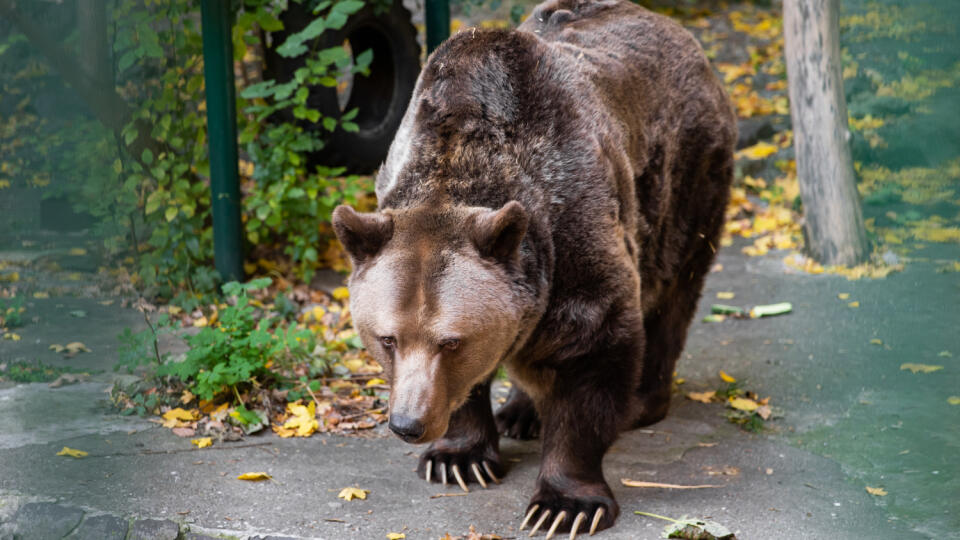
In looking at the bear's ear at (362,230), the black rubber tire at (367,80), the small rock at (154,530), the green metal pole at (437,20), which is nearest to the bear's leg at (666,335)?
the bear's ear at (362,230)

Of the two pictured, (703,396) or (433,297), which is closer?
(433,297)

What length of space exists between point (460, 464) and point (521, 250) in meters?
1.15

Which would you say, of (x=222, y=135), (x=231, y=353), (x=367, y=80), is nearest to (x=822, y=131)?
(x=367, y=80)

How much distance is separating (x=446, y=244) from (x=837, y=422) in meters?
2.53

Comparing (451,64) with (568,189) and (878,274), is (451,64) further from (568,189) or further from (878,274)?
(878,274)

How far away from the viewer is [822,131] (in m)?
6.97

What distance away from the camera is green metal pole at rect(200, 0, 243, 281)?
571cm

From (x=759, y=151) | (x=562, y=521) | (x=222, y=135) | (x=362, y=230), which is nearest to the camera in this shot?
(x=362, y=230)

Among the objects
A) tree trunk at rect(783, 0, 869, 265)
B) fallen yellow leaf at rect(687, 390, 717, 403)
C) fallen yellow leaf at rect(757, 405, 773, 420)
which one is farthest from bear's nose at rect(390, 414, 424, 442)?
tree trunk at rect(783, 0, 869, 265)

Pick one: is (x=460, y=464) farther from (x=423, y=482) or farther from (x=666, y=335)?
(x=666, y=335)

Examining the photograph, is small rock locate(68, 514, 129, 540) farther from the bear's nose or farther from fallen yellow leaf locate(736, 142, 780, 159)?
fallen yellow leaf locate(736, 142, 780, 159)

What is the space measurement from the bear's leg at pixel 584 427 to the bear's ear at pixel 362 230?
0.92 metres

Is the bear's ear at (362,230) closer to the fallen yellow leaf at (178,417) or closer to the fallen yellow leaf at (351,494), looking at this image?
the fallen yellow leaf at (351,494)

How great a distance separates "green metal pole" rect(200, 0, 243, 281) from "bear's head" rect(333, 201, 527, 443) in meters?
2.82
